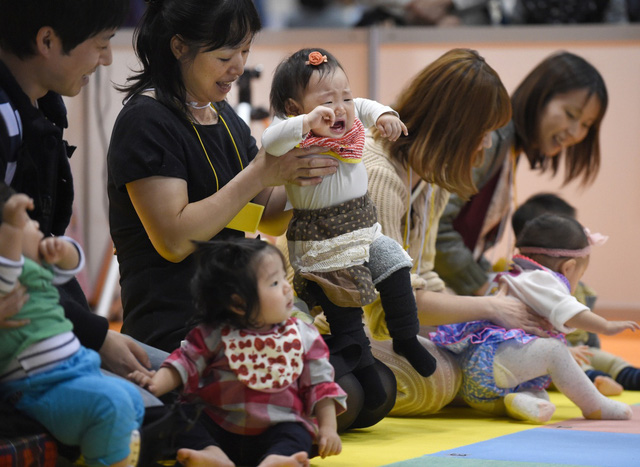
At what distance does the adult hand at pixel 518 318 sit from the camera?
88.2 inches

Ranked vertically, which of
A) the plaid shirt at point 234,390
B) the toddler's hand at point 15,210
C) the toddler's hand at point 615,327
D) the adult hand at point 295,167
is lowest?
the toddler's hand at point 615,327

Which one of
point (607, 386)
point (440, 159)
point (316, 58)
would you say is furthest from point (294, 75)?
point (607, 386)

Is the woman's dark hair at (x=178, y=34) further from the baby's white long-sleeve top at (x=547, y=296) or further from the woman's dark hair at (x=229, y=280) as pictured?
the baby's white long-sleeve top at (x=547, y=296)

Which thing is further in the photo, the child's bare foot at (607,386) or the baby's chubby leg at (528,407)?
the child's bare foot at (607,386)

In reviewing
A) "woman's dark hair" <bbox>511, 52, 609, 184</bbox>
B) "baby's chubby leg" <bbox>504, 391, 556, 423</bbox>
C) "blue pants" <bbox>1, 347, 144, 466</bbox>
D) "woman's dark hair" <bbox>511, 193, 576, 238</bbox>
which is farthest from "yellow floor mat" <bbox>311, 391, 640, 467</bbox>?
"woman's dark hair" <bbox>511, 52, 609, 184</bbox>

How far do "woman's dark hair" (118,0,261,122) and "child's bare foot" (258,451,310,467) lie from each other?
762 mm

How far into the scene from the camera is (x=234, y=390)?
1.55m

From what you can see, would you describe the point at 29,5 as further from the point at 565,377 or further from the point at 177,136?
the point at 565,377

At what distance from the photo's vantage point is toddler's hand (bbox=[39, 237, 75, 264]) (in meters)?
1.36

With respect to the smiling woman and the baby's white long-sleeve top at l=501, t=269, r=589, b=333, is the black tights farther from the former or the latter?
the smiling woman

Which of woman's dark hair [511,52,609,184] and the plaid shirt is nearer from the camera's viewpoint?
the plaid shirt

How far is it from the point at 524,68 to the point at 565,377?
2.78m

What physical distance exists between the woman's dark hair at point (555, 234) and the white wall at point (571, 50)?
2270 mm

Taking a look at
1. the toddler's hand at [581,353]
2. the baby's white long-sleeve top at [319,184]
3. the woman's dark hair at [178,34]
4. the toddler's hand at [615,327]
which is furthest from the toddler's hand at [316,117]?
the toddler's hand at [581,353]
